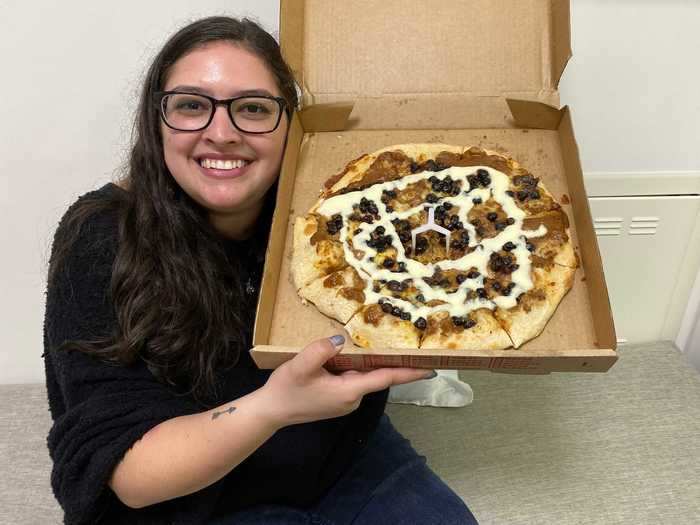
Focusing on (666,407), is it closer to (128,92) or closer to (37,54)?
(128,92)

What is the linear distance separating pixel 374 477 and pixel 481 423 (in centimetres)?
54

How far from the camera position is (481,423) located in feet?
5.86

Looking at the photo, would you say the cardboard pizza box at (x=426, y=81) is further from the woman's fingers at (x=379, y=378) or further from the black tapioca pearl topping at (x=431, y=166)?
the woman's fingers at (x=379, y=378)

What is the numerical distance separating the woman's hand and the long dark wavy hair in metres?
0.24

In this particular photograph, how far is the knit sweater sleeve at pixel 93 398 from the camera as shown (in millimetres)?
964

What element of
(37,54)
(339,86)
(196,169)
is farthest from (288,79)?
(37,54)

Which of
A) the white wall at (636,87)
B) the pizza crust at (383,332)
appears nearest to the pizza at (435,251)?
the pizza crust at (383,332)

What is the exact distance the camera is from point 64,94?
160 cm


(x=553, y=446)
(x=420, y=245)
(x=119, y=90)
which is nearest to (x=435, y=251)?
(x=420, y=245)

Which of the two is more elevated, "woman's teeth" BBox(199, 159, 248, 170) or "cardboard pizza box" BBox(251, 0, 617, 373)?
"cardboard pizza box" BBox(251, 0, 617, 373)

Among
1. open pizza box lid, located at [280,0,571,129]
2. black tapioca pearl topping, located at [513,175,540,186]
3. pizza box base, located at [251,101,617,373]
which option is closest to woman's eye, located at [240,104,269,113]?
pizza box base, located at [251,101,617,373]

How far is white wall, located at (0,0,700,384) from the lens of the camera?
153cm

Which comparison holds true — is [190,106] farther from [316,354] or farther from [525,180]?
[525,180]

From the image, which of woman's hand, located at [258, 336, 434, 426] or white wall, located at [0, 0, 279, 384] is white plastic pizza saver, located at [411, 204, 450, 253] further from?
white wall, located at [0, 0, 279, 384]
